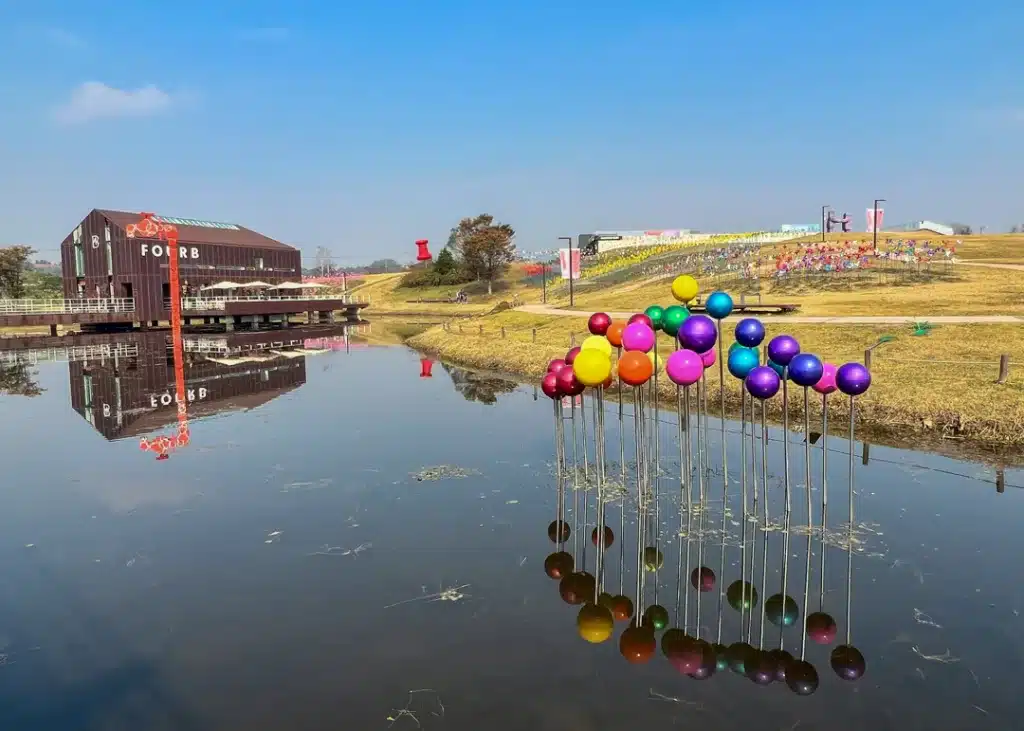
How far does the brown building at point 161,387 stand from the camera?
26.6 metres

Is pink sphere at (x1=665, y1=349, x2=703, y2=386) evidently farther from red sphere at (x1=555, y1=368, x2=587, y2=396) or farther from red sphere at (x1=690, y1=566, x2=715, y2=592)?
red sphere at (x1=690, y1=566, x2=715, y2=592)

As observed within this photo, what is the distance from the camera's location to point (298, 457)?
20219 mm

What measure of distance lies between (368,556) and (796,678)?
718cm

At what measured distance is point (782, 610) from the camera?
1077cm

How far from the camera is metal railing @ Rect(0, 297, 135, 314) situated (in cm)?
6631

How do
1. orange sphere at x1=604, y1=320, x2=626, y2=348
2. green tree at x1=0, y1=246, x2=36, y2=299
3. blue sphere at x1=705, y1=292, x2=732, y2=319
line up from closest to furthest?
blue sphere at x1=705, y1=292, x2=732, y2=319
orange sphere at x1=604, y1=320, x2=626, y2=348
green tree at x1=0, y1=246, x2=36, y2=299

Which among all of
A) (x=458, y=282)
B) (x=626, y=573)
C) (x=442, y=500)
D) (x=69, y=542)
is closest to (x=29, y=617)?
(x=69, y=542)

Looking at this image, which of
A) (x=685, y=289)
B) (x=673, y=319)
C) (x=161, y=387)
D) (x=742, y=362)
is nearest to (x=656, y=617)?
(x=742, y=362)

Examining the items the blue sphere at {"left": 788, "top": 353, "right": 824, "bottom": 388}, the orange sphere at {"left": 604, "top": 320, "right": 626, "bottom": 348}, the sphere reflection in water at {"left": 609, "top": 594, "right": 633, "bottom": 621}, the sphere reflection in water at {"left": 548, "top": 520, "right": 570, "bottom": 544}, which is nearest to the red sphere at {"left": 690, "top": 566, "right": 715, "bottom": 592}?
the sphere reflection in water at {"left": 609, "top": 594, "right": 633, "bottom": 621}

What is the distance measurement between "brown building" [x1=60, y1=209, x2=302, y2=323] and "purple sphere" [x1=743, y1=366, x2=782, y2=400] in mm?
67338

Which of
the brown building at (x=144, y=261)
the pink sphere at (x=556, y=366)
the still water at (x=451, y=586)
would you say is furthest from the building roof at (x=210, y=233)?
the pink sphere at (x=556, y=366)

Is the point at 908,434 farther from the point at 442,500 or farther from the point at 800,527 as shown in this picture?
the point at 442,500

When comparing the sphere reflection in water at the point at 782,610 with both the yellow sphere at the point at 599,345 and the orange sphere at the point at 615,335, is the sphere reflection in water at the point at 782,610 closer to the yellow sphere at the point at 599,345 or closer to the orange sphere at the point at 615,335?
the yellow sphere at the point at 599,345

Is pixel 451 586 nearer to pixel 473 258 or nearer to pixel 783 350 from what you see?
pixel 783 350
